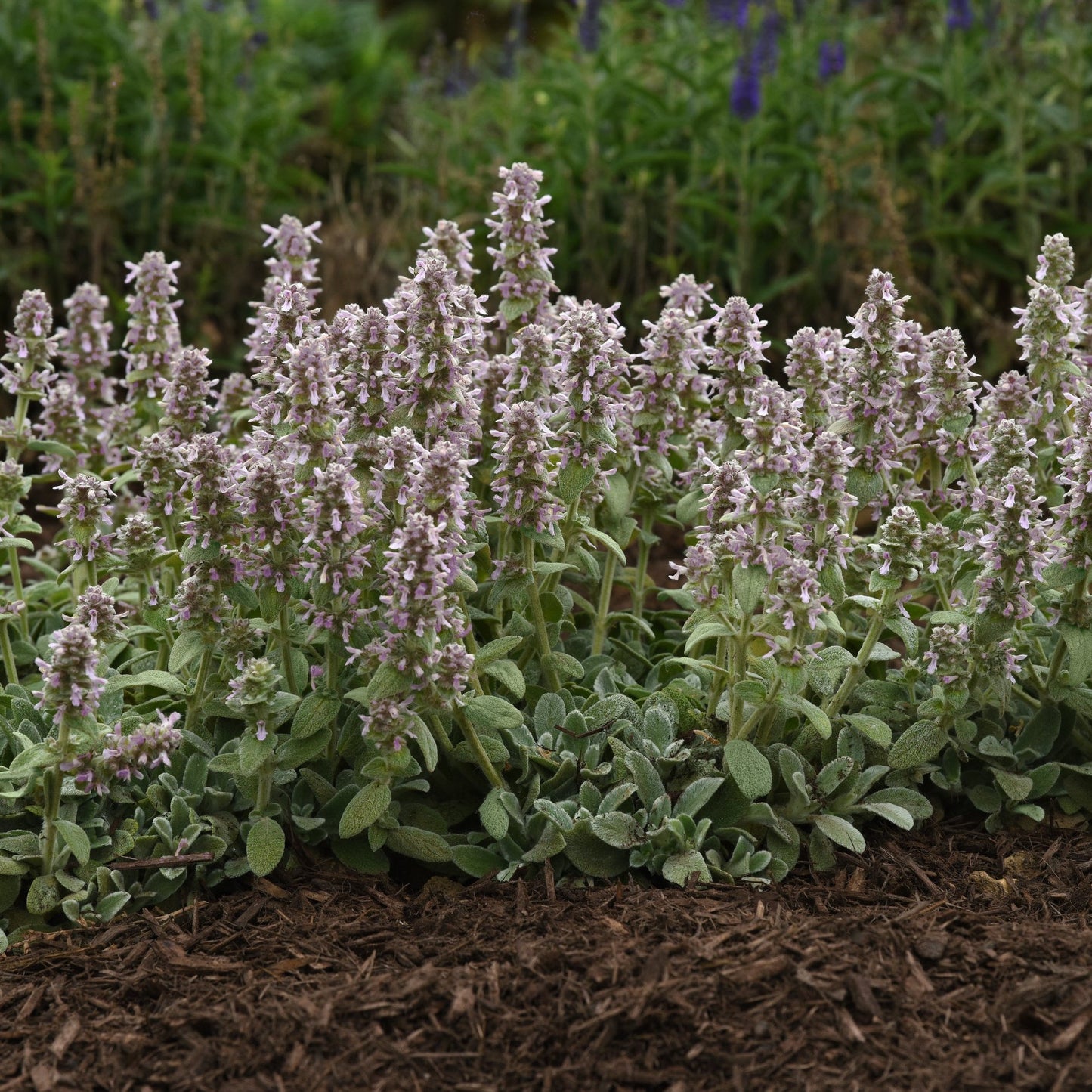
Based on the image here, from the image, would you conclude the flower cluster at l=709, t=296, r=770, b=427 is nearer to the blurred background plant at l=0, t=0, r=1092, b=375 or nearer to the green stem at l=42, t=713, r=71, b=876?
the green stem at l=42, t=713, r=71, b=876

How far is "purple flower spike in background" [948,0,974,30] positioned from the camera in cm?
740

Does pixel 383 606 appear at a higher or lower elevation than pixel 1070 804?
higher

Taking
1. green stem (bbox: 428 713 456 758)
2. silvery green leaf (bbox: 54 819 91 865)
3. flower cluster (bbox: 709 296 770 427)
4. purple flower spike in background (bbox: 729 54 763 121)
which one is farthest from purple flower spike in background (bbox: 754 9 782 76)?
silvery green leaf (bbox: 54 819 91 865)

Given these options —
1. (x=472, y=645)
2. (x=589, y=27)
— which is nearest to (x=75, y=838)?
(x=472, y=645)

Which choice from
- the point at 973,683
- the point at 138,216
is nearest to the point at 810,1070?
the point at 973,683

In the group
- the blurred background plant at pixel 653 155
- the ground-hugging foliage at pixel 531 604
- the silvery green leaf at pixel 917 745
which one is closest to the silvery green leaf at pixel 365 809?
the ground-hugging foliage at pixel 531 604

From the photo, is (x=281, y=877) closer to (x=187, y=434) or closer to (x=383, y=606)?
(x=383, y=606)

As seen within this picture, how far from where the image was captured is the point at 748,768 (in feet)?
11.5

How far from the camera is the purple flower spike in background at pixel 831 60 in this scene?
281 inches

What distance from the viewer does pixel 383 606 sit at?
3.66 metres

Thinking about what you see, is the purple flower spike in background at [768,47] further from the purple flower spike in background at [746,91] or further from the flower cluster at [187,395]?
the flower cluster at [187,395]

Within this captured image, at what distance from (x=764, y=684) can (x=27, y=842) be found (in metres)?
1.84

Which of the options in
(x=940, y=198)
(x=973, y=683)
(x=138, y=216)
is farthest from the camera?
(x=138, y=216)

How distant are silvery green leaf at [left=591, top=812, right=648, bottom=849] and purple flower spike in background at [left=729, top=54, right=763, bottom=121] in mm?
4386
